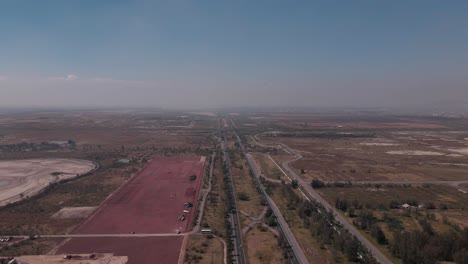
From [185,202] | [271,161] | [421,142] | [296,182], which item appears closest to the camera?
[185,202]

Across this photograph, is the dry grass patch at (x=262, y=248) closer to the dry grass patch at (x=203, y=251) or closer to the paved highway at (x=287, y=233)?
the paved highway at (x=287, y=233)

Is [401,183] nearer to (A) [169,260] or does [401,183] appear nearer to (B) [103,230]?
(A) [169,260]

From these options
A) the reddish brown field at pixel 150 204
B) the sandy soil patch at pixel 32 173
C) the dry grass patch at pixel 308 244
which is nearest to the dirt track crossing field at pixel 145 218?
the reddish brown field at pixel 150 204

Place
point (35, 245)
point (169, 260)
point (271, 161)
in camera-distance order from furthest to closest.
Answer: point (271, 161), point (35, 245), point (169, 260)

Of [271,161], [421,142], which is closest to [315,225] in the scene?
[271,161]

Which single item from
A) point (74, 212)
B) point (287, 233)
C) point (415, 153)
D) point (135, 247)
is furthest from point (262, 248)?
point (415, 153)

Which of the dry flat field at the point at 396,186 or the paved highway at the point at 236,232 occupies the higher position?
the dry flat field at the point at 396,186
